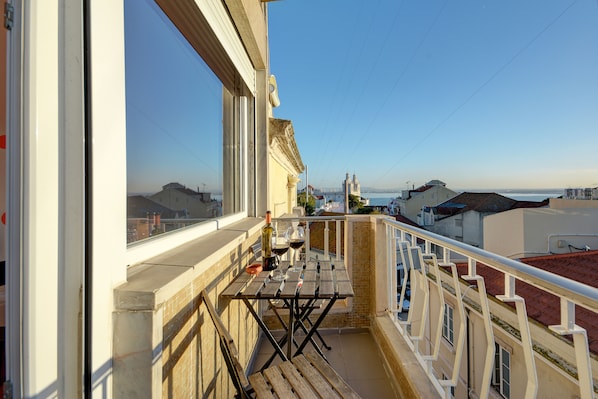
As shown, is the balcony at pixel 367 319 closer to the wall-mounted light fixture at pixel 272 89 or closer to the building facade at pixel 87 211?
the building facade at pixel 87 211

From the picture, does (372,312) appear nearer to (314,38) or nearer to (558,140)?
(314,38)

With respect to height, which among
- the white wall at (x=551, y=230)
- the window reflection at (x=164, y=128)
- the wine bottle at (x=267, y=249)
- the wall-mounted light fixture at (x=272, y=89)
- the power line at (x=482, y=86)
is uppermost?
the power line at (x=482, y=86)

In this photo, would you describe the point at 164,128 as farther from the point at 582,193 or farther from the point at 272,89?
the point at 582,193

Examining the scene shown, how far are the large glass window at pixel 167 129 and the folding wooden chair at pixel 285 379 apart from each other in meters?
0.49

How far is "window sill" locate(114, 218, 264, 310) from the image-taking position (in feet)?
2.71

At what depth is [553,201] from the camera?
35.3ft

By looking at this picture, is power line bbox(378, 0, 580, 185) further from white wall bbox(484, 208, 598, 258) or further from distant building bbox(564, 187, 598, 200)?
white wall bbox(484, 208, 598, 258)

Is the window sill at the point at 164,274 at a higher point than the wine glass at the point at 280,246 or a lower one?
higher

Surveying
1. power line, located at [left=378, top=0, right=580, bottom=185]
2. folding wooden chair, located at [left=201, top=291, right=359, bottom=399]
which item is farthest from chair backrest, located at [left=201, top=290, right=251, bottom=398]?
power line, located at [left=378, top=0, right=580, bottom=185]

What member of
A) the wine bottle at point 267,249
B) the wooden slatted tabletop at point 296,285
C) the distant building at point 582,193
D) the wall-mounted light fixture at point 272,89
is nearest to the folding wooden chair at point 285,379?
the wooden slatted tabletop at point 296,285

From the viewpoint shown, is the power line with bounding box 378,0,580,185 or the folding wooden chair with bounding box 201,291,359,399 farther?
the power line with bounding box 378,0,580,185

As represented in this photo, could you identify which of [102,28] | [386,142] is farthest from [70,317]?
[386,142]

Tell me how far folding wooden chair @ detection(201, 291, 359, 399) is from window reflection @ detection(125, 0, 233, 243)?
0.48 m

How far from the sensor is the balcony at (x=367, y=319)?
2.72 feet
